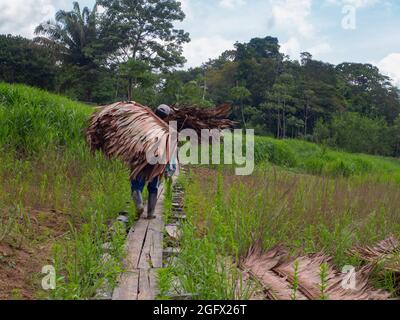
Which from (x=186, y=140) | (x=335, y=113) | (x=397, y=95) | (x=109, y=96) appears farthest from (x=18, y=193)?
(x=397, y=95)

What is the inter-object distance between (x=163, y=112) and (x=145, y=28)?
24.7 m

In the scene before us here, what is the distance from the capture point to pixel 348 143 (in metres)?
24.1

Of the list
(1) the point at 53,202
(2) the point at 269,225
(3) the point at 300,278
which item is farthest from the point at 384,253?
(1) the point at 53,202

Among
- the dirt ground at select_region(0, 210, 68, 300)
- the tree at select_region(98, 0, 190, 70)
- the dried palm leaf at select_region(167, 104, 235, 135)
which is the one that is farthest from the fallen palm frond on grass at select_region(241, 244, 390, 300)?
the tree at select_region(98, 0, 190, 70)

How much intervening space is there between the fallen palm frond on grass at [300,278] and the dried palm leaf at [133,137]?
1.16 meters

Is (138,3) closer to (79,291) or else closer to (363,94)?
(363,94)

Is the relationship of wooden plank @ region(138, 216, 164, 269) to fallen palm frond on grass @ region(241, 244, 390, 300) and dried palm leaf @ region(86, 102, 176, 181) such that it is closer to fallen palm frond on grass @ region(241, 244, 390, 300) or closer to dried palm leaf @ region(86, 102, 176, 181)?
dried palm leaf @ region(86, 102, 176, 181)

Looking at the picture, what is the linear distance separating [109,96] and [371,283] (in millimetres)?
23762

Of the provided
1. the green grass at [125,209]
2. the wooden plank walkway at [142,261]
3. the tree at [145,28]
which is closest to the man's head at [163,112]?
the green grass at [125,209]

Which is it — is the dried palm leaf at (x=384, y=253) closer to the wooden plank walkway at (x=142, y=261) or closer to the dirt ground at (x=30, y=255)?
the wooden plank walkway at (x=142, y=261)

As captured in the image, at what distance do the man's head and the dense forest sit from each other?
Answer: 14105 millimetres

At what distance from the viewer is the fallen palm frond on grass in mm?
2342

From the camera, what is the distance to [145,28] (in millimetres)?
26969

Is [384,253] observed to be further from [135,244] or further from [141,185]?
[141,185]
